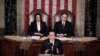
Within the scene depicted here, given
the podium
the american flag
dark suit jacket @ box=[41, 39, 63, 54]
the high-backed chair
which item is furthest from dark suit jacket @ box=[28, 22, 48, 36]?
dark suit jacket @ box=[41, 39, 63, 54]

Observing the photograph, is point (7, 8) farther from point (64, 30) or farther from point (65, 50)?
point (65, 50)

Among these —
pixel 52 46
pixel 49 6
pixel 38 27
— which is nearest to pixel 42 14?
pixel 38 27

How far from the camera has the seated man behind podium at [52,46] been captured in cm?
845

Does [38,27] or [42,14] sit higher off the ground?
[42,14]

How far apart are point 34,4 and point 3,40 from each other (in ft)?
6.87

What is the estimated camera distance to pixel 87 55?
939 centimetres

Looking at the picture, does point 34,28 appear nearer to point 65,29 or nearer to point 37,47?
point 65,29

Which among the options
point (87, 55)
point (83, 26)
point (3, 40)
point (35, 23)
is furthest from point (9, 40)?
point (83, 26)

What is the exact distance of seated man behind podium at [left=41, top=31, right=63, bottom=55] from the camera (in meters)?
8.45

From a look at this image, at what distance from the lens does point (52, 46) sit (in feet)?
27.5

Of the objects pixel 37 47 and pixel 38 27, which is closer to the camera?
pixel 37 47

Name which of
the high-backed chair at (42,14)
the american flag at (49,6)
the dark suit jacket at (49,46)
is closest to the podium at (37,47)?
the dark suit jacket at (49,46)

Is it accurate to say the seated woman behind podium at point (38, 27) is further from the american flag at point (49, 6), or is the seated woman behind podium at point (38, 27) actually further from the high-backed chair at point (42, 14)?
the american flag at point (49, 6)

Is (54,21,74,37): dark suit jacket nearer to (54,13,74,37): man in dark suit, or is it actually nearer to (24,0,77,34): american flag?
(54,13,74,37): man in dark suit
